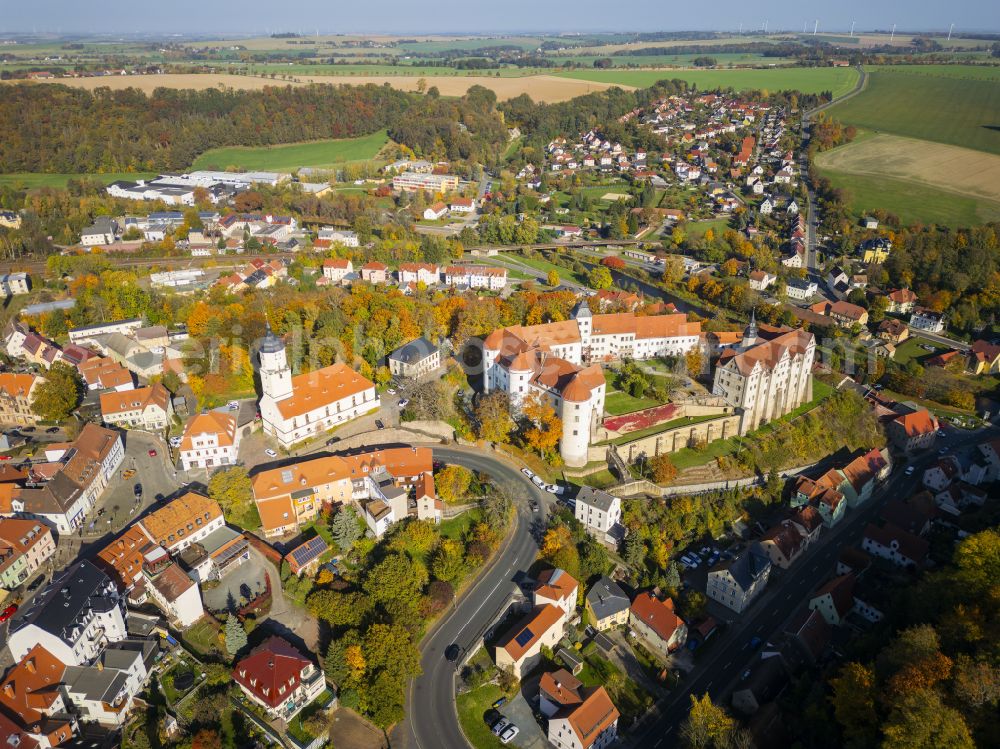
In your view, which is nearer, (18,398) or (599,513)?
(599,513)

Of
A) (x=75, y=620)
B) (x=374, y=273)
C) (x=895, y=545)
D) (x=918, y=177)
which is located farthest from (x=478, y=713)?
(x=918, y=177)

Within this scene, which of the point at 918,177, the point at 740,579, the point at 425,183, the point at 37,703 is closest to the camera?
the point at 37,703

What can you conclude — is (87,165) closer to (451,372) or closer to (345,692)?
(451,372)

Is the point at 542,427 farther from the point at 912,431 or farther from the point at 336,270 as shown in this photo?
the point at 336,270

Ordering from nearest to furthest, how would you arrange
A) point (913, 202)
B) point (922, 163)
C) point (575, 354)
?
point (575, 354)
point (913, 202)
point (922, 163)

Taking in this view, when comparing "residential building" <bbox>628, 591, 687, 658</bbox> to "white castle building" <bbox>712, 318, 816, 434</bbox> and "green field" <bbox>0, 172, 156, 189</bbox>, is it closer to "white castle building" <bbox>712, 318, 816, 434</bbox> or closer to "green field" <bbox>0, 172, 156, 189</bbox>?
"white castle building" <bbox>712, 318, 816, 434</bbox>

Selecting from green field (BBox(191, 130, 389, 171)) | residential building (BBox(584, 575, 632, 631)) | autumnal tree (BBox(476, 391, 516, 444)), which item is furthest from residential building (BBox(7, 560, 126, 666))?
green field (BBox(191, 130, 389, 171))

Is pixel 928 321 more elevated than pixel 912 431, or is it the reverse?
pixel 928 321
